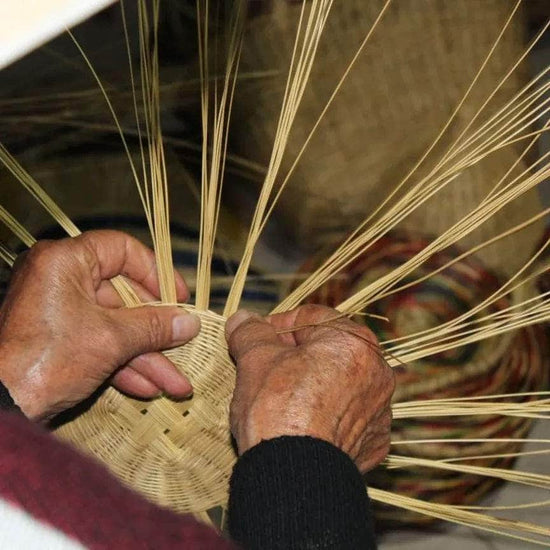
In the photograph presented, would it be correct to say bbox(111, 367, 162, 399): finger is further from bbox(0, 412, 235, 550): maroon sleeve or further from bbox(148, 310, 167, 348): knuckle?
bbox(0, 412, 235, 550): maroon sleeve

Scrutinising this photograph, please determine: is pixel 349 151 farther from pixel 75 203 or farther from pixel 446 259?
pixel 75 203

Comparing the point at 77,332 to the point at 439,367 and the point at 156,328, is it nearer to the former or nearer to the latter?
the point at 156,328

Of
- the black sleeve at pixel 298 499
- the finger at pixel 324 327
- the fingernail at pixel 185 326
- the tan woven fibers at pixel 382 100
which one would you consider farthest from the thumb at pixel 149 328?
the tan woven fibers at pixel 382 100

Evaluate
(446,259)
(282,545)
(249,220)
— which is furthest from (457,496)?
(282,545)

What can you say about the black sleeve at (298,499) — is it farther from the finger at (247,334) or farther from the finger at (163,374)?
the finger at (163,374)

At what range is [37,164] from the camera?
136cm

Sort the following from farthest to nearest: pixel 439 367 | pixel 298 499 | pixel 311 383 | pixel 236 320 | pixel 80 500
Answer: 1. pixel 439 367
2. pixel 236 320
3. pixel 311 383
4. pixel 298 499
5. pixel 80 500

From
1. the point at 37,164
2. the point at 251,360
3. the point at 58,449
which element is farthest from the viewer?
the point at 37,164

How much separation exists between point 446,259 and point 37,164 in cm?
68

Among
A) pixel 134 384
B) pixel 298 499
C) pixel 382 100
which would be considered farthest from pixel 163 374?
pixel 382 100

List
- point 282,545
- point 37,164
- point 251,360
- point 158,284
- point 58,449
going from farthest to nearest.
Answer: point 37,164 < point 158,284 < point 251,360 < point 282,545 < point 58,449

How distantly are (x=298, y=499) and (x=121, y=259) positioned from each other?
0.42 metres

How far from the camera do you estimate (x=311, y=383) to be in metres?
0.73

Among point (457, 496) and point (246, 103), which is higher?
point (246, 103)
